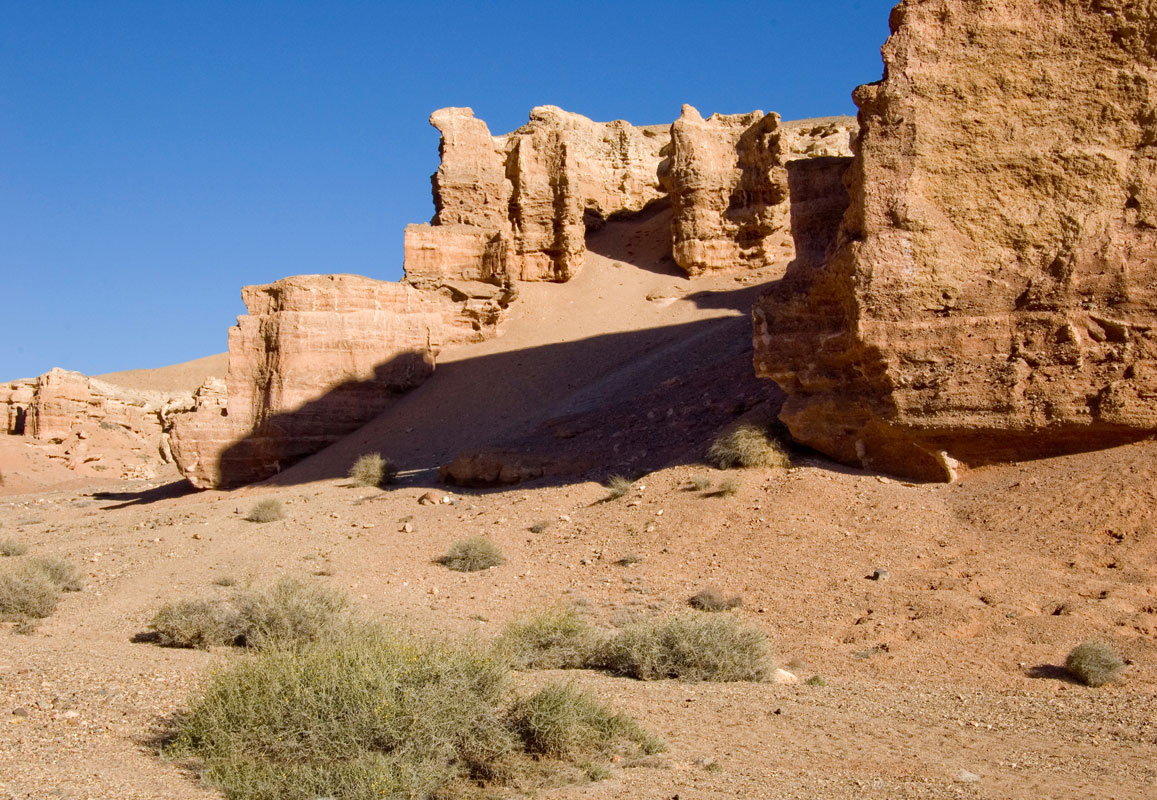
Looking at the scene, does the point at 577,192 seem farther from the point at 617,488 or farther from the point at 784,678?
the point at 784,678

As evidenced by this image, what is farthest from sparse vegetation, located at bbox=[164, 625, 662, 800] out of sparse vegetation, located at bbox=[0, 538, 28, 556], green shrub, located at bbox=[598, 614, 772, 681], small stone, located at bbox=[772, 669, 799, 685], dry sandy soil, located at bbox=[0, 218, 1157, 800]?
sparse vegetation, located at bbox=[0, 538, 28, 556]

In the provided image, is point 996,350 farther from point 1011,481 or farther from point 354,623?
point 354,623

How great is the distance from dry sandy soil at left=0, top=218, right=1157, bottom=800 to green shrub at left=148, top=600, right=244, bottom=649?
0.89 ft

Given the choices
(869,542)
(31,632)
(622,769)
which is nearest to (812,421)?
(869,542)

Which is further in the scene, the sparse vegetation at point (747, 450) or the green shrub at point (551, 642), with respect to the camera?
the sparse vegetation at point (747, 450)

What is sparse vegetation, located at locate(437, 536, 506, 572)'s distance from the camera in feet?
41.4

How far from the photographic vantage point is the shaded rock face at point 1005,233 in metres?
11.5

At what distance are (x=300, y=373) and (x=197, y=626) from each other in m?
13.4

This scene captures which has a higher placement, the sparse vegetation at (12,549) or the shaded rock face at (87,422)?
the shaded rock face at (87,422)

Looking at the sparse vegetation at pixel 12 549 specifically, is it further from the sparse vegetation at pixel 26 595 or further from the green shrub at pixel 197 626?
the green shrub at pixel 197 626

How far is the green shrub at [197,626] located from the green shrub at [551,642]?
8.08 feet

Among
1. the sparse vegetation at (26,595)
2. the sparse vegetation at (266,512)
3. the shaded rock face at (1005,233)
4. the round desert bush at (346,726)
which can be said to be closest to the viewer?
the round desert bush at (346,726)

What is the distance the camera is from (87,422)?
33.8 meters

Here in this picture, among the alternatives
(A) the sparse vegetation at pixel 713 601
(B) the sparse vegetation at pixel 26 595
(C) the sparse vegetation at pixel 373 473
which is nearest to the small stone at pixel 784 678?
(A) the sparse vegetation at pixel 713 601
